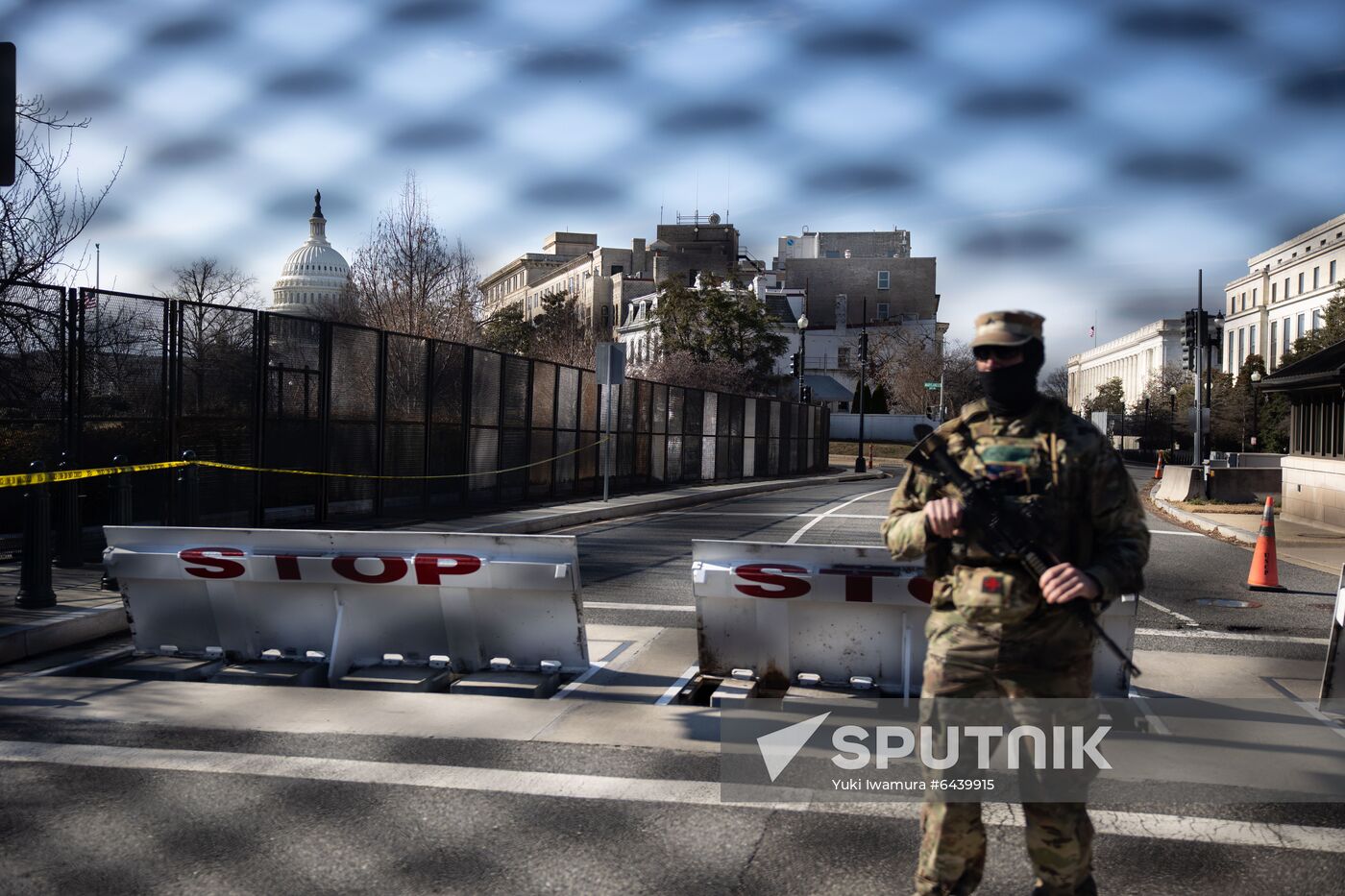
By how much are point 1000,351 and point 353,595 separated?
5570mm

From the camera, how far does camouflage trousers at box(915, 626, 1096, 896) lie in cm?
355

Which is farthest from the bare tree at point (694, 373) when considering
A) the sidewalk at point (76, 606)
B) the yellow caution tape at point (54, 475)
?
the yellow caution tape at point (54, 475)

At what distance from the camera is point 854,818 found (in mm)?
5121

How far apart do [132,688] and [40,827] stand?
2.77m

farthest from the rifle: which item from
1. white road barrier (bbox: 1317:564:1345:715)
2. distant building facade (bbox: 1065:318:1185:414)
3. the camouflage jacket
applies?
distant building facade (bbox: 1065:318:1185:414)

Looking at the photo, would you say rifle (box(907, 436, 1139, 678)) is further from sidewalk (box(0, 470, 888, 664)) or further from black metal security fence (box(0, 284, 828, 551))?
black metal security fence (box(0, 284, 828, 551))

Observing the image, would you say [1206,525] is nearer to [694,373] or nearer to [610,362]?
[610,362]

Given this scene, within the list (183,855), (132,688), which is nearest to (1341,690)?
(183,855)

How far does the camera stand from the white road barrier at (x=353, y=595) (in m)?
7.67

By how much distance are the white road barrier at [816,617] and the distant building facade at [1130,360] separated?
113350 millimetres

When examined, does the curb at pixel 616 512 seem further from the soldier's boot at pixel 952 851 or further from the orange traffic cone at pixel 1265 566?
the orange traffic cone at pixel 1265 566

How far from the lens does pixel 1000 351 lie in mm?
3699

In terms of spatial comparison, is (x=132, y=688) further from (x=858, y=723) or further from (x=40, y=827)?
(x=858, y=723)

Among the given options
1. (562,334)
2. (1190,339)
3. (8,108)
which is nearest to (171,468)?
(8,108)
